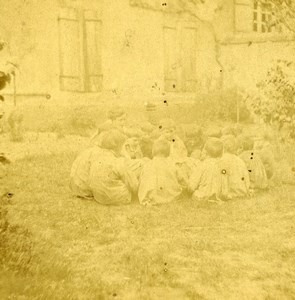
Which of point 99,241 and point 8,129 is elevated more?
point 8,129

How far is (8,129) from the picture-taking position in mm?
3773

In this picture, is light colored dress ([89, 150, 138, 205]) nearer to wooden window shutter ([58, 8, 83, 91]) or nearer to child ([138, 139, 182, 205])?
child ([138, 139, 182, 205])

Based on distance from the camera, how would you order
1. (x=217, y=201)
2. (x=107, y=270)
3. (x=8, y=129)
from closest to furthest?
(x=107, y=270) < (x=8, y=129) < (x=217, y=201)

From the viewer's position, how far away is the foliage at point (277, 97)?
4207 millimetres

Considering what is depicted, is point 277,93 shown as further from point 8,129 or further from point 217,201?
point 8,129

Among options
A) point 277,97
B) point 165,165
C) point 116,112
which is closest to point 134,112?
point 116,112

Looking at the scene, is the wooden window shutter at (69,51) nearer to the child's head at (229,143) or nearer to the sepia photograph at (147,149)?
the sepia photograph at (147,149)

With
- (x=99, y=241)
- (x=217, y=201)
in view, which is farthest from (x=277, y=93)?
(x=99, y=241)

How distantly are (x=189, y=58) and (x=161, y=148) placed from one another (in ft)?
2.59

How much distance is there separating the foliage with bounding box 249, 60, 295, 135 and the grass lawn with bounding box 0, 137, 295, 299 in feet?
2.94

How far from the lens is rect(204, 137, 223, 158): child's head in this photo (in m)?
4.09

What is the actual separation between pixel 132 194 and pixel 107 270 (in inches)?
27.2

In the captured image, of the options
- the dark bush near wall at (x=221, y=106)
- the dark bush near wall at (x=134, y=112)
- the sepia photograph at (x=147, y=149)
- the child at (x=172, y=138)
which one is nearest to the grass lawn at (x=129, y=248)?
the sepia photograph at (x=147, y=149)

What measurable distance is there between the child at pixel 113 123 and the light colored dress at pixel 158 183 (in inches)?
16.2
